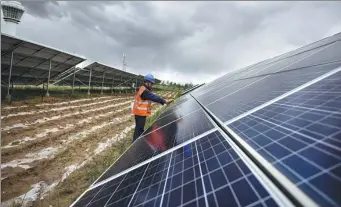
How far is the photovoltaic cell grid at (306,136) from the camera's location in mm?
1189

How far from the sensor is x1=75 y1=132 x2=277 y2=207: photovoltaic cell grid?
4.80 ft

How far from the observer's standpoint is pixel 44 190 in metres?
5.53

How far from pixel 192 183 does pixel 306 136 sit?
0.76 metres

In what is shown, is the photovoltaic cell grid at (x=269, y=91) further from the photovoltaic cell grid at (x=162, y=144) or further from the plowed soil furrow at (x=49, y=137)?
the plowed soil furrow at (x=49, y=137)

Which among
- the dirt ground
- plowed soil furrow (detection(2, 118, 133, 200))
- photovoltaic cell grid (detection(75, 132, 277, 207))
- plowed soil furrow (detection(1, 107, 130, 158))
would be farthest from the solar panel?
photovoltaic cell grid (detection(75, 132, 277, 207))

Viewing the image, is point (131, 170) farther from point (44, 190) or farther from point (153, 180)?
point (44, 190)

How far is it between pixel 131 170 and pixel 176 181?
113 centimetres

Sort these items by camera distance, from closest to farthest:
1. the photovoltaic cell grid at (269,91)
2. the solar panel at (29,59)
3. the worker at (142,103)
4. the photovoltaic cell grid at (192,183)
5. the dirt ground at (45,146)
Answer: the photovoltaic cell grid at (192,183) < the photovoltaic cell grid at (269,91) < the dirt ground at (45,146) < the worker at (142,103) < the solar panel at (29,59)

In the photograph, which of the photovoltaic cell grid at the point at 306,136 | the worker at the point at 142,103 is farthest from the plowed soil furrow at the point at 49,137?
the photovoltaic cell grid at the point at 306,136

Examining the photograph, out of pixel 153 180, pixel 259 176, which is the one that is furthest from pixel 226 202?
pixel 153 180

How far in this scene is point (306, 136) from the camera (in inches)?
66.9

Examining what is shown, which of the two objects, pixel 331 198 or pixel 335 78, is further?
pixel 335 78

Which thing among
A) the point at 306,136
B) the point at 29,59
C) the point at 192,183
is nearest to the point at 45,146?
the point at 192,183

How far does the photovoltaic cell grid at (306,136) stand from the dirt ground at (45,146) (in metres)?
Result: 4.28
